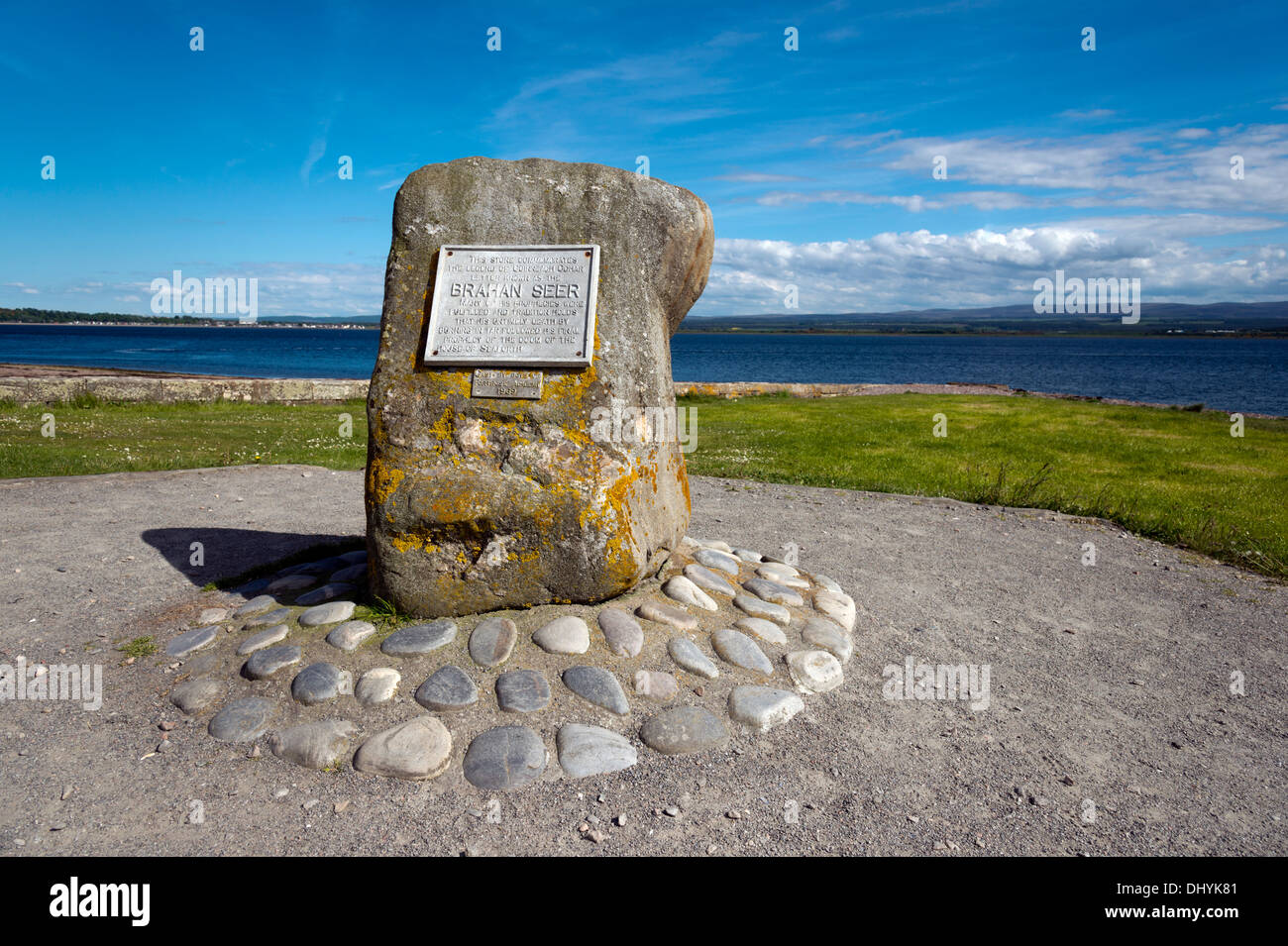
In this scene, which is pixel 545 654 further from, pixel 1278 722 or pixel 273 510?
pixel 273 510

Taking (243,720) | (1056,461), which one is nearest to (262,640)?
(243,720)

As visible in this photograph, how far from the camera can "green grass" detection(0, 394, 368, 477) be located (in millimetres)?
11359

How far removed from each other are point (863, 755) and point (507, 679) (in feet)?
6.88

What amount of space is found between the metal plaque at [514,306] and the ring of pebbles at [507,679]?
180 cm

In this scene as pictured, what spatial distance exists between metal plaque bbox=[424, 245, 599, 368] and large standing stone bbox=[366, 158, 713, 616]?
0.33 feet

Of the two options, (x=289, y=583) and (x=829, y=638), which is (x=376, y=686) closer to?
(x=289, y=583)

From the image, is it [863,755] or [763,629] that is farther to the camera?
[763,629]

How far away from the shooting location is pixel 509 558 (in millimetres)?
5090

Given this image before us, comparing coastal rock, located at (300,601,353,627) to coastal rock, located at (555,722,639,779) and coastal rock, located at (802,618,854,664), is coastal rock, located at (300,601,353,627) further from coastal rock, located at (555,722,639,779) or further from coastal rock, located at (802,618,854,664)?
coastal rock, located at (802,618,854,664)

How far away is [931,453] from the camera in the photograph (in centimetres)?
1456
